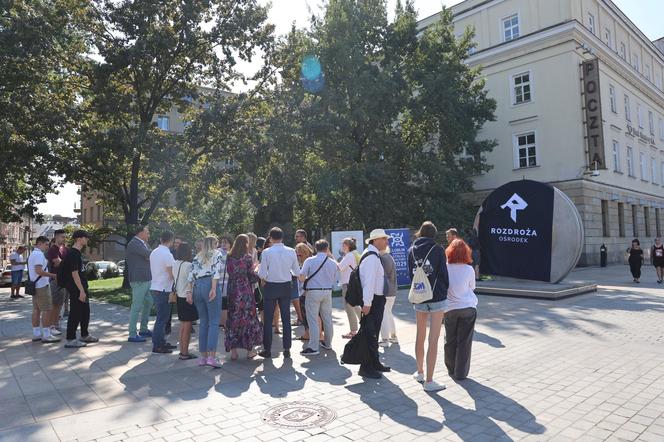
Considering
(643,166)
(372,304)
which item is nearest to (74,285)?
(372,304)

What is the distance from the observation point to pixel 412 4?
26.5m

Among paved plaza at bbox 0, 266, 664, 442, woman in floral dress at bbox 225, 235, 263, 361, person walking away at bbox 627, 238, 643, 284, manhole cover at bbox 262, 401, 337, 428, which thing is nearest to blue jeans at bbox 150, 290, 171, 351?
paved plaza at bbox 0, 266, 664, 442

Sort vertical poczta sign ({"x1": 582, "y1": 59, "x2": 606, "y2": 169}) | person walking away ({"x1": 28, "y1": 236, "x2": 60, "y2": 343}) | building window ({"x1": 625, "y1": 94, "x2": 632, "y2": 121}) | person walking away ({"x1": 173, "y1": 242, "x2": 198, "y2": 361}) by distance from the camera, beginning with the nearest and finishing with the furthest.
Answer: person walking away ({"x1": 173, "y1": 242, "x2": 198, "y2": 361}), person walking away ({"x1": 28, "y1": 236, "x2": 60, "y2": 343}), vertical poczta sign ({"x1": 582, "y1": 59, "x2": 606, "y2": 169}), building window ({"x1": 625, "y1": 94, "x2": 632, "y2": 121})

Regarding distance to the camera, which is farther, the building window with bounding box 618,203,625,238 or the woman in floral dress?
the building window with bounding box 618,203,625,238

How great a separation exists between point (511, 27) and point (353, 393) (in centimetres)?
3105

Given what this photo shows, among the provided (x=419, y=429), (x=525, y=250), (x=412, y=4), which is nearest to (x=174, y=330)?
(x=419, y=429)

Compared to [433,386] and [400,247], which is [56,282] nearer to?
[433,386]

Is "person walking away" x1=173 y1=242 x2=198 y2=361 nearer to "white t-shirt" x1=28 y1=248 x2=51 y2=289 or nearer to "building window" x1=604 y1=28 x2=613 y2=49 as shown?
"white t-shirt" x1=28 y1=248 x2=51 y2=289

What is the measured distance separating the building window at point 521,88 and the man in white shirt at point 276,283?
26550 millimetres

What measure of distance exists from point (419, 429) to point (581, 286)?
1192cm

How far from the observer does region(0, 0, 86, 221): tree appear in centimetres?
1714

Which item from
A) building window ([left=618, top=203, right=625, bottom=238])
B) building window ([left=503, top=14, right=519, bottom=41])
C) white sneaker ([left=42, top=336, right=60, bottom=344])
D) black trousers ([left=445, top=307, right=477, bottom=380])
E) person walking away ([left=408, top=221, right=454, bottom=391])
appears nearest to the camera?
person walking away ([left=408, top=221, right=454, bottom=391])

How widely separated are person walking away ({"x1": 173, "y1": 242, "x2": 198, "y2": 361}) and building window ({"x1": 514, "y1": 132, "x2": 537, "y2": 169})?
26.6 meters

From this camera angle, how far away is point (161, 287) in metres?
7.85
